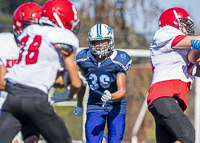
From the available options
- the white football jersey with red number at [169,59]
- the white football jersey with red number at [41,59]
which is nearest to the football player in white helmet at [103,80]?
the white football jersey with red number at [169,59]

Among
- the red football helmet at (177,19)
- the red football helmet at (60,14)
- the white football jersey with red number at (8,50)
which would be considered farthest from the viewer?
the red football helmet at (177,19)

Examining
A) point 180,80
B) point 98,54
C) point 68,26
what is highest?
point 68,26

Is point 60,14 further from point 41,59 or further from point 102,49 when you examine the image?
point 102,49

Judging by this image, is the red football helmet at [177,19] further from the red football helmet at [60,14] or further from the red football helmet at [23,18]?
the red football helmet at [23,18]

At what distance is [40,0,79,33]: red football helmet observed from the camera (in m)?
3.40

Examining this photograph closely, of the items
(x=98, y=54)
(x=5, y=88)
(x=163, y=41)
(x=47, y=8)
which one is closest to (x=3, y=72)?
(x=5, y=88)

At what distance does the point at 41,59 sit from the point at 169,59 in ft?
4.66

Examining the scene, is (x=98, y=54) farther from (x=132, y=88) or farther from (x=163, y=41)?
(x=132, y=88)

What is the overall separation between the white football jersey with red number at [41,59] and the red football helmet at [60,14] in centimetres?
23

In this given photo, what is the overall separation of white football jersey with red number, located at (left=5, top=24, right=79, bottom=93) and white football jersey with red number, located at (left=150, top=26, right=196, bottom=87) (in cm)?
110

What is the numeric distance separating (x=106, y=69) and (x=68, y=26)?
1.16 metres

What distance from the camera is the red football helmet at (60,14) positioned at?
3402 mm

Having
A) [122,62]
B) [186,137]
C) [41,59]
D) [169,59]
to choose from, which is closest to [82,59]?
[122,62]

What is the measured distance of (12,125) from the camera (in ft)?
10.0
